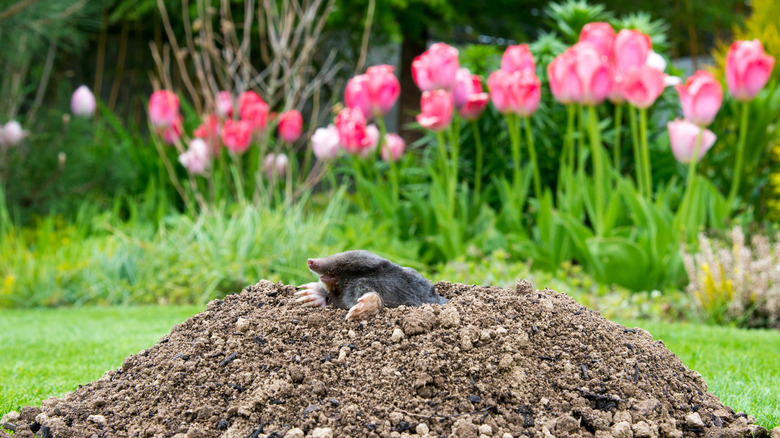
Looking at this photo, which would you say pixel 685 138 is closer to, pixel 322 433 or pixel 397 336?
pixel 397 336

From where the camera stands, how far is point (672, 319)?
389 centimetres

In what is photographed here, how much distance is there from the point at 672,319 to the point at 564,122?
6.41 feet

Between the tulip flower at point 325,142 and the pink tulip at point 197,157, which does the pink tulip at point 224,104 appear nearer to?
the pink tulip at point 197,157

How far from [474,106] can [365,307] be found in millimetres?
3100

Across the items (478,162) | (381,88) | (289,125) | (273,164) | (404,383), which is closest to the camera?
(404,383)

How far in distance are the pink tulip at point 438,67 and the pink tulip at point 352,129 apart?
22.8 inches

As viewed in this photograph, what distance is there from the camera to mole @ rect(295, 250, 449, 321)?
5.66ft

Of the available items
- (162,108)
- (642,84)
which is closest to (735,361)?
(642,84)

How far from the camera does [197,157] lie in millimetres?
5480

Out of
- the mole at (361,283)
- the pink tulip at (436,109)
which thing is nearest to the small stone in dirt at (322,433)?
the mole at (361,283)

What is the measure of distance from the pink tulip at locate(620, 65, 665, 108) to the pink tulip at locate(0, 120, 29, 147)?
472 centimetres

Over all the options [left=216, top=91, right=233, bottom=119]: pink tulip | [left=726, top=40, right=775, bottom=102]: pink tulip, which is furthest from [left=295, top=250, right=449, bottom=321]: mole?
[left=216, top=91, right=233, bottom=119]: pink tulip

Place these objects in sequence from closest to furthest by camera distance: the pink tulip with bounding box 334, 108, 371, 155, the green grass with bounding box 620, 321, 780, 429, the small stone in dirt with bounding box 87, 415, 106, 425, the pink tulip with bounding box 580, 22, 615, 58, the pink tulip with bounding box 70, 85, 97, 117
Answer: the small stone in dirt with bounding box 87, 415, 106, 425 < the green grass with bounding box 620, 321, 780, 429 < the pink tulip with bounding box 580, 22, 615, 58 < the pink tulip with bounding box 334, 108, 371, 155 < the pink tulip with bounding box 70, 85, 97, 117

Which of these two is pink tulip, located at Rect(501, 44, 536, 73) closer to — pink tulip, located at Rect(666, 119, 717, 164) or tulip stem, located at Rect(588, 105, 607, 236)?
tulip stem, located at Rect(588, 105, 607, 236)
